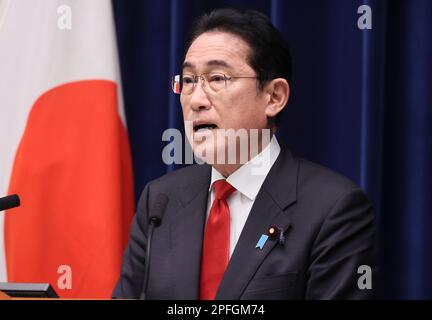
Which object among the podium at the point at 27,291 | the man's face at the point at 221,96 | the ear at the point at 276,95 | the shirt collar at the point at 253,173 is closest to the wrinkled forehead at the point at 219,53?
the man's face at the point at 221,96

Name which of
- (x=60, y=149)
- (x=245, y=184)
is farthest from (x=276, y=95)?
(x=60, y=149)

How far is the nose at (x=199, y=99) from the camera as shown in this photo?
167cm

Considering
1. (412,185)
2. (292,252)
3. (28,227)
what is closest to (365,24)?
(412,185)

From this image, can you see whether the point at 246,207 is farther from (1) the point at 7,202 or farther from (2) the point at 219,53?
(1) the point at 7,202

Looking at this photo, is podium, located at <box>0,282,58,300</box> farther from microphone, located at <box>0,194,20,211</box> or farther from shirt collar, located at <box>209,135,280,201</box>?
shirt collar, located at <box>209,135,280,201</box>

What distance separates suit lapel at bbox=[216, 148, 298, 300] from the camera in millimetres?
1521

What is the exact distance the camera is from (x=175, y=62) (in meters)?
2.23

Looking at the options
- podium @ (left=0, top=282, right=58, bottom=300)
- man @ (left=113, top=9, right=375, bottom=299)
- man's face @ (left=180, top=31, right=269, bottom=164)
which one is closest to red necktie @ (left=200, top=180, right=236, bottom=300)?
man @ (left=113, top=9, right=375, bottom=299)

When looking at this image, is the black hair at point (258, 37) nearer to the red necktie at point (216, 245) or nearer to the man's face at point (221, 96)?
the man's face at point (221, 96)

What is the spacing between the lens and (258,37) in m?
1.72

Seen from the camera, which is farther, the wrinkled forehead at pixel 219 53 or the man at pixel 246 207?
the wrinkled forehead at pixel 219 53

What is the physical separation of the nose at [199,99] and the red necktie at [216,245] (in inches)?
8.1
